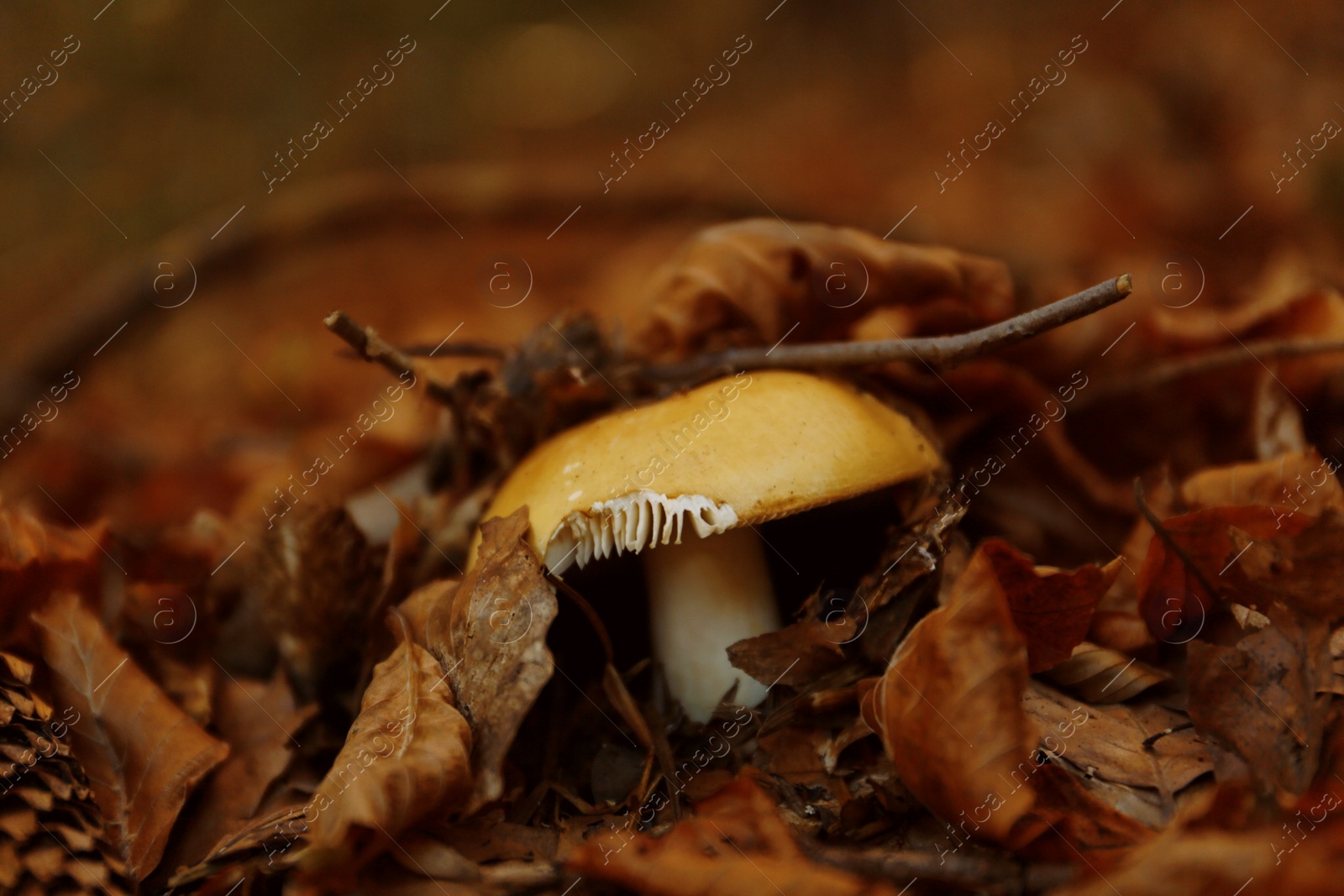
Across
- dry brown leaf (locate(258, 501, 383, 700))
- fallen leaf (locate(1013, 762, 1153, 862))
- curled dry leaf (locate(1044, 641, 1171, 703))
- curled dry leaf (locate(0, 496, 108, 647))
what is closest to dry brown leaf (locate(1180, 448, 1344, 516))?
curled dry leaf (locate(1044, 641, 1171, 703))

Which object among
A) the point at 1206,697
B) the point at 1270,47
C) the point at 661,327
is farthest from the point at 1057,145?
the point at 1206,697

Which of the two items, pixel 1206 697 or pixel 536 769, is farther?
pixel 536 769

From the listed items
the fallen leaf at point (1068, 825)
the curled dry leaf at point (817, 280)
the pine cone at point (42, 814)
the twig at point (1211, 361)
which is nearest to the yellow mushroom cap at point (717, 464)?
the curled dry leaf at point (817, 280)

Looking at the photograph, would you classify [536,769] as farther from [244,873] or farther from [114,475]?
[114,475]

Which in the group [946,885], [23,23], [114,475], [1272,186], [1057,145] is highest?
[23,23]

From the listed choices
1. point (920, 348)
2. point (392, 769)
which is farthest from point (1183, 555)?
point (392, 769)
